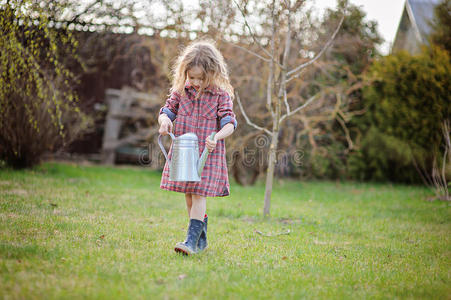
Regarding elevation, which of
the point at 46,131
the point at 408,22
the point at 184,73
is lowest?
the point at 46,131

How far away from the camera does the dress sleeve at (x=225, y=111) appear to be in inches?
108

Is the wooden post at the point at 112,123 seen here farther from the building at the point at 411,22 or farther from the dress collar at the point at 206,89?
the dress collar at the point at 206,89

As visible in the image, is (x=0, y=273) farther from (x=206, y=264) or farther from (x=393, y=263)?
(x=393, y=263)

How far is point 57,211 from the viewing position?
12.6 ft

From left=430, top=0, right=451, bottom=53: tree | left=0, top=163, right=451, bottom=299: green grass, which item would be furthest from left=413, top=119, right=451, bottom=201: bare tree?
left=430, top=0, right=451, bottom=53: tree

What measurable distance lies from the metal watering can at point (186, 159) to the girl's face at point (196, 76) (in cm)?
36

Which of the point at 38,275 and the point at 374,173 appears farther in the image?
the point at 374,173

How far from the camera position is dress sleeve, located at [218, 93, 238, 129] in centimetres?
275

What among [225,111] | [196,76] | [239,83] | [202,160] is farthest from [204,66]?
[239,83]

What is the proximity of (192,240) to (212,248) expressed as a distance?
1.20 ft

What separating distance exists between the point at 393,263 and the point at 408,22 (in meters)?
9.88

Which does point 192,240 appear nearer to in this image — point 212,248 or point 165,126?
point 212,248

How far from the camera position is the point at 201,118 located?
2.77 metres

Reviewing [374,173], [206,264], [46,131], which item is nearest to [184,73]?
[206,264]
